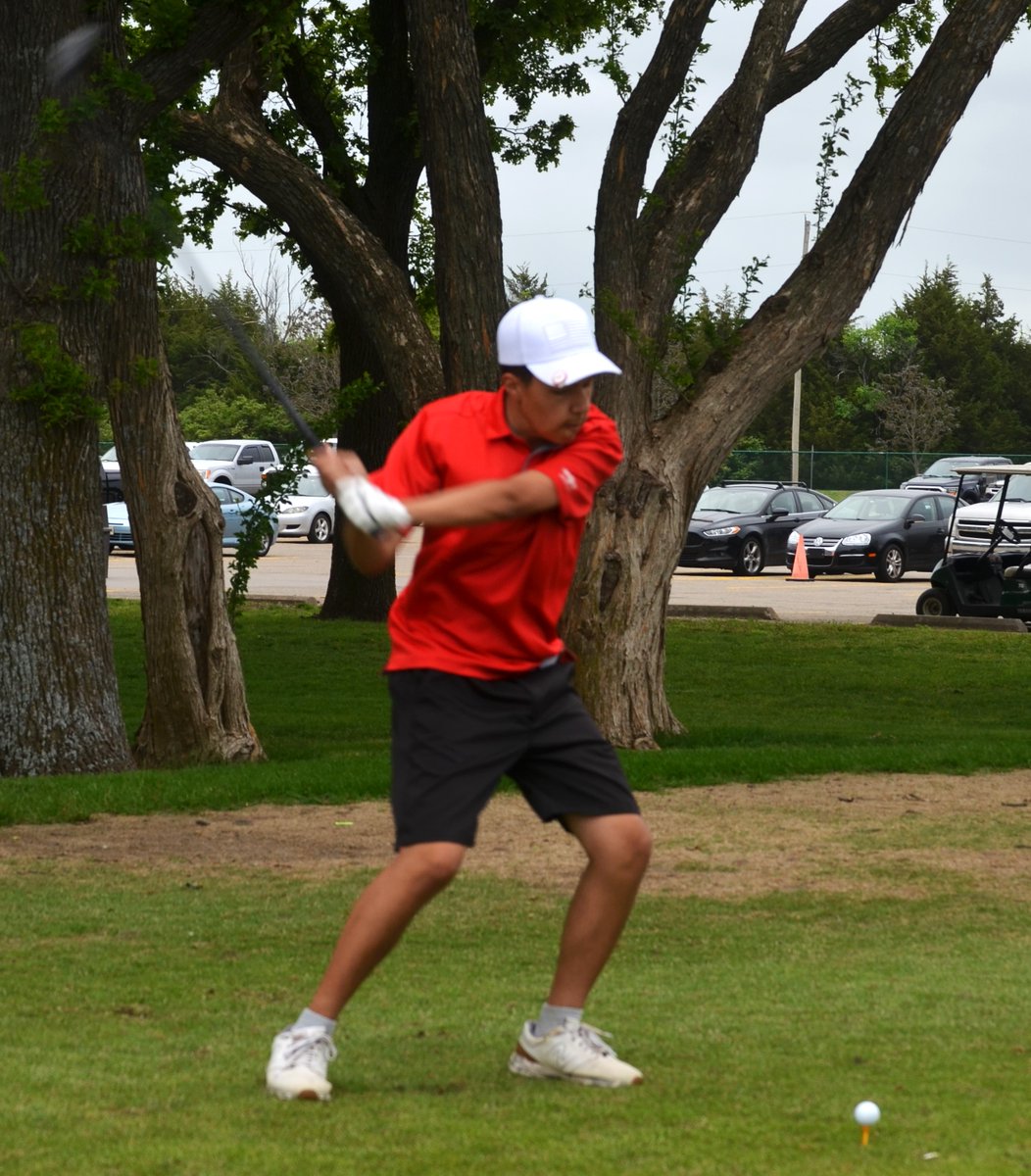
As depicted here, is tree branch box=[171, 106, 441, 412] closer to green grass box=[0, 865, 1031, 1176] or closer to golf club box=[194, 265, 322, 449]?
green grass box=[0, 865, 1031, 1176]

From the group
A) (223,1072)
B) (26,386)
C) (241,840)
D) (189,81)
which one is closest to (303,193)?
(189,81)

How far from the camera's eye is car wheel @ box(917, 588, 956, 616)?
2416cm

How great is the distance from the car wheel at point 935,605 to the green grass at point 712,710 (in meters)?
1.87

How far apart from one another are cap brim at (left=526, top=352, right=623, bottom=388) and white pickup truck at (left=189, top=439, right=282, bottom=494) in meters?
40.8

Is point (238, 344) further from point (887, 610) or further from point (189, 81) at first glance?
point (887, 610)

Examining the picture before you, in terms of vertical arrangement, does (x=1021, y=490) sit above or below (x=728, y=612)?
above

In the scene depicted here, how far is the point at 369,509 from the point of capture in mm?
4285

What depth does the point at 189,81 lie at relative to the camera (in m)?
11.8

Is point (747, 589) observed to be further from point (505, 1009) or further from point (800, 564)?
point (505, 1009)

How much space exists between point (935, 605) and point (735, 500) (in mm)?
11896

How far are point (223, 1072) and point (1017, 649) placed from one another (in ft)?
56.1

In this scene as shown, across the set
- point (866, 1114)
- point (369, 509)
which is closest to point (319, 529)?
point (369, 509)

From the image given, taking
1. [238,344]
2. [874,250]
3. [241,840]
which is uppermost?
[874,250]

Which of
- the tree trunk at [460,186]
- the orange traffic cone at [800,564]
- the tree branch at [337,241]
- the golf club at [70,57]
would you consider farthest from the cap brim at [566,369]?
the orange traffic cone at [800,564]
